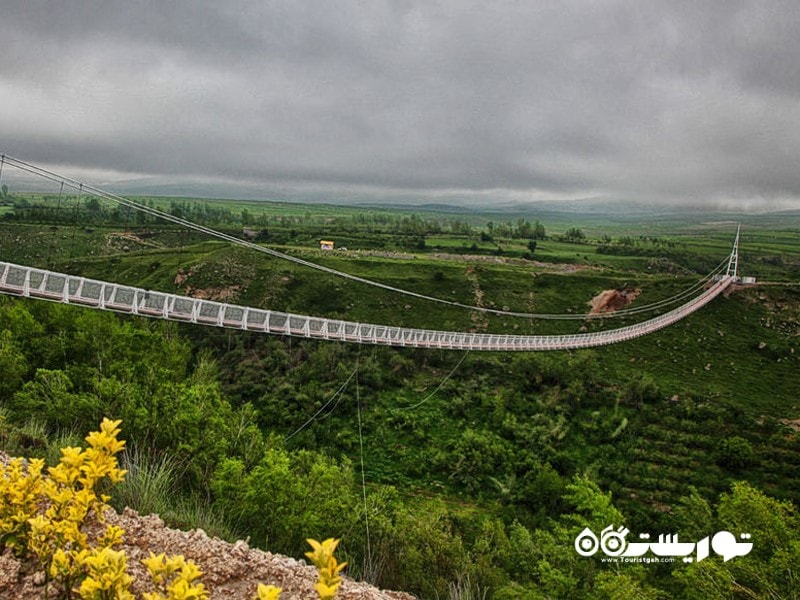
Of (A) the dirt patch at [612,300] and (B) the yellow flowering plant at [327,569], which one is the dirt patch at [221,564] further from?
(A) the dirt patch at [612,300]

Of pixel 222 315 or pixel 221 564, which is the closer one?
pixel 221 564

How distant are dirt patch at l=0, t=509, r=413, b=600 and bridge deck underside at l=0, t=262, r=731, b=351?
6.04 m

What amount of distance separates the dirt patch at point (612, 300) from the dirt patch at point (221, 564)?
1099 inches

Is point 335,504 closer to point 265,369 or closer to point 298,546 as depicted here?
point 298,546

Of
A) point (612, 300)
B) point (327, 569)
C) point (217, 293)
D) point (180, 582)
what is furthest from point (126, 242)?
point (327, 569)

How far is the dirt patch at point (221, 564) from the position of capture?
127 inches

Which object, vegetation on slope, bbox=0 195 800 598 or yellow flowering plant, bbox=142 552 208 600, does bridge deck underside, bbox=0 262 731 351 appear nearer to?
vegetation on slope, bbox=0 195 800 598

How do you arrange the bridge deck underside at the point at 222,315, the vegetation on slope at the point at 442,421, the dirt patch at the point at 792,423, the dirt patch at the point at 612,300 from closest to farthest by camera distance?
the vegetation on slope at the point at 442,421 < the bridge deck underside at the point at 222,315 < the dirt patch at the point at 792,423 < the dirt patch at the point at 612,300

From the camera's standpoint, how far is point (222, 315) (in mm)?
10859

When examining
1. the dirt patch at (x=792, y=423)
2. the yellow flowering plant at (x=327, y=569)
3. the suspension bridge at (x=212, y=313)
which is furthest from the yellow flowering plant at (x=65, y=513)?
the dirt patch at (x=792, y=423)

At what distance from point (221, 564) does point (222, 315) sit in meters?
8.05

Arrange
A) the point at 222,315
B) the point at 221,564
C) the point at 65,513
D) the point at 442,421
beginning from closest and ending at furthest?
the point at 65,513 < the point at 221,564 < the point at 222,315 < the point at 442,421

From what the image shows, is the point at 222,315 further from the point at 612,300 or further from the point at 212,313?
the point at 612,300

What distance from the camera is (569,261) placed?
42.2m
